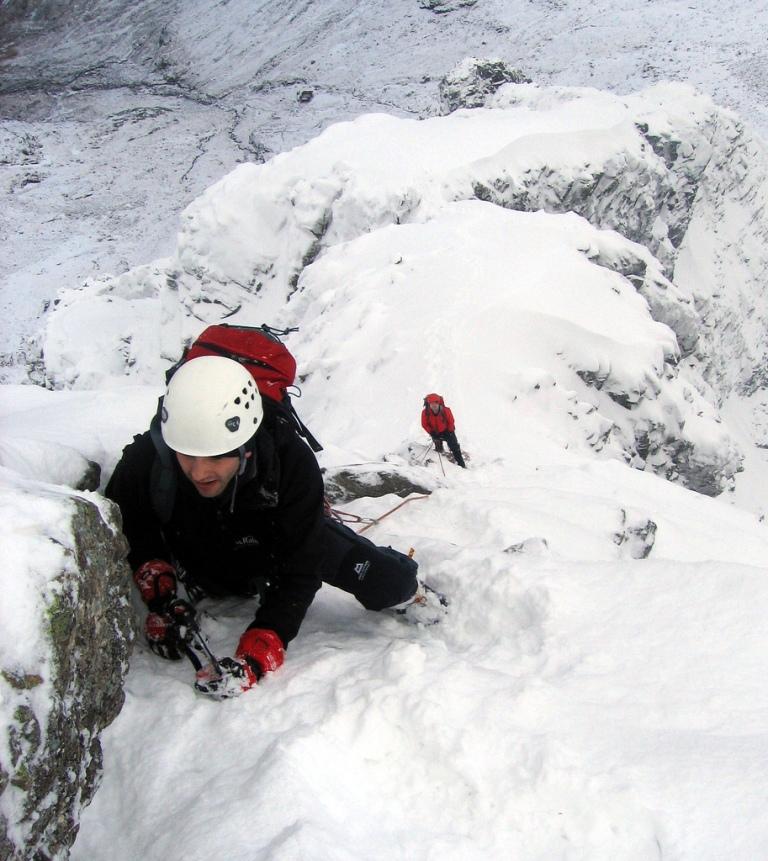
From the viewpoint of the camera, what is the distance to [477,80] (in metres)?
39.1

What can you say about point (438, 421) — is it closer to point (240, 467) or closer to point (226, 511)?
point (226, 511)

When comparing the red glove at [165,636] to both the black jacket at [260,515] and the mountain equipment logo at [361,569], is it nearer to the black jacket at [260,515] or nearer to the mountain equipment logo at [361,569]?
the black jacket at [260,515]

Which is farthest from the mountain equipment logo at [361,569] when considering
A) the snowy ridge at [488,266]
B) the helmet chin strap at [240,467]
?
the snowy ridge at [488,266]

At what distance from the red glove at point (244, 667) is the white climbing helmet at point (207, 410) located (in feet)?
2.77

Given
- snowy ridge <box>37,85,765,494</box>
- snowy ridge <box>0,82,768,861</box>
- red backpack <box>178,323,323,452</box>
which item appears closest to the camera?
snowy ridge <box>0,82,768,861</box>

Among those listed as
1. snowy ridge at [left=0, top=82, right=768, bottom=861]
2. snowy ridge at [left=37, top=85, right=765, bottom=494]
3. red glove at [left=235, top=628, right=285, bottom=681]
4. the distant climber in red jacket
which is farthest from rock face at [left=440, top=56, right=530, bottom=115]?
red glove at [left=235, top=628, right=285, bottom=681]

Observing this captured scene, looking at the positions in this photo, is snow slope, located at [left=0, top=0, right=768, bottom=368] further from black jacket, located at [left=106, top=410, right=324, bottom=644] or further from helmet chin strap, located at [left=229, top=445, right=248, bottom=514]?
helmet chin strap, located at [left=229, top=445, right=248, bottom=514]

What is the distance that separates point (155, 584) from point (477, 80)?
42558 millimetres

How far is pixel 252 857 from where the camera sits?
1858 millimetres

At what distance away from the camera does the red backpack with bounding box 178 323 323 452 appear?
10.2 ft

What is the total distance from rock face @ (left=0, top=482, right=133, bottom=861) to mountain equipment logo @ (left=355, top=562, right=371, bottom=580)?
4.09ft

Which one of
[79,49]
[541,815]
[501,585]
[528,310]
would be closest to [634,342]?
[528,310]

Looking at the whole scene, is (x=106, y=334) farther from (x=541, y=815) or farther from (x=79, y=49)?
(x=79, y=49)

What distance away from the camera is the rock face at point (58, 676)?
169cm
